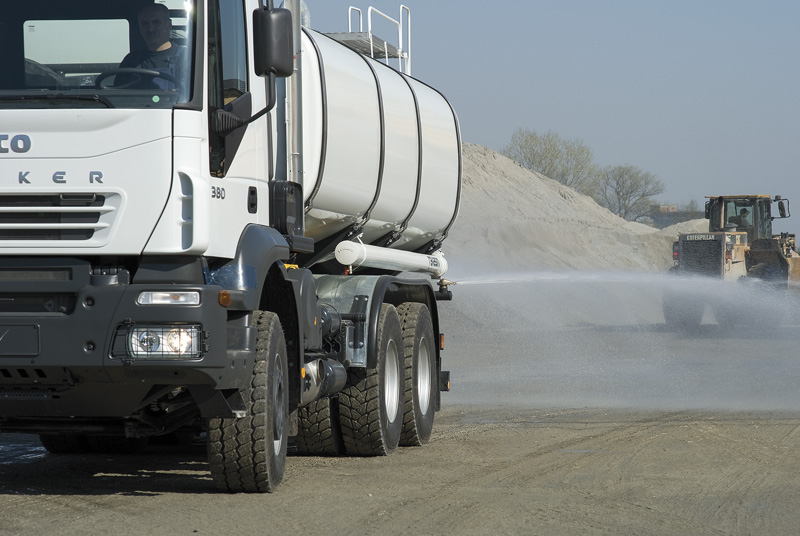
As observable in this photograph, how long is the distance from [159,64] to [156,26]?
0.26 metres

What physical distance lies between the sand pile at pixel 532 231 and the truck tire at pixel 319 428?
128 ft

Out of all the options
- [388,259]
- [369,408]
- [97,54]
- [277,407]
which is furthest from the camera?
[388,259]

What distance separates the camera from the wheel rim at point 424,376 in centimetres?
1141

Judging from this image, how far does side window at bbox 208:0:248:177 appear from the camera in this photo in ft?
22.5

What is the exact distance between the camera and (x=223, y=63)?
7012mm

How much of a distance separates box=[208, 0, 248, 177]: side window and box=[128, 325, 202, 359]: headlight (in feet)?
3.14

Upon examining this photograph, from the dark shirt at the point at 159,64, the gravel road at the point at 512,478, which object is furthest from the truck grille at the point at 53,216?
the gravel road at the point at 512,478

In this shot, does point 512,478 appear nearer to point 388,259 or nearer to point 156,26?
point 388,259

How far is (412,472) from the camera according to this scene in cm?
891

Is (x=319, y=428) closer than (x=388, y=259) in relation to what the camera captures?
Yes

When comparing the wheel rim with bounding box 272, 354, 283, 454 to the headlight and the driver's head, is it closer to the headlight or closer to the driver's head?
the headlight

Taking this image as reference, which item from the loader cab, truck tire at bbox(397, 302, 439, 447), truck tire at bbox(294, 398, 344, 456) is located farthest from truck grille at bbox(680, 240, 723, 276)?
truck tire at bbox(294, 398, 344, 456)

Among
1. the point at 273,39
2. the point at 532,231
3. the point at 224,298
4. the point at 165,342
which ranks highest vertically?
the point at 273,39

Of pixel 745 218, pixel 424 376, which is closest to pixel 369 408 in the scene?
pixel 424 376
